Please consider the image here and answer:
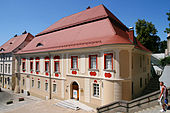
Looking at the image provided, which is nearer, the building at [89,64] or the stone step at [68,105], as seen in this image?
the building at [89,64]

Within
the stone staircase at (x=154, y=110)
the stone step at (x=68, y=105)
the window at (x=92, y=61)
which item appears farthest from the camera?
the window at (x=92, y=61)

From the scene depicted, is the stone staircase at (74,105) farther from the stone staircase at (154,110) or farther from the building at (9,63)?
the building at (9,63)

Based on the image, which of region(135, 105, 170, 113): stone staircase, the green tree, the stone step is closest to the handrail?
→ region(135, 105, 170, 113): stone staircase

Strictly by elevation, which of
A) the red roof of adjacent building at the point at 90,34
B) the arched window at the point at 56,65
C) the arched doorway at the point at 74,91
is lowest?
the arched doorway at the point at 74,91

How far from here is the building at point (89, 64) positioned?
1194 centimetres

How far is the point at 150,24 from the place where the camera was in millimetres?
31047

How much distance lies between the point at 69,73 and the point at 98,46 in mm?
5907

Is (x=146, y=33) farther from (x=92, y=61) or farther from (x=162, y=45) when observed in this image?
(x=92, y=61)

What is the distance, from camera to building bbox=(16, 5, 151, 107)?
1194 centimetres

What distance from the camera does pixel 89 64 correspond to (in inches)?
553

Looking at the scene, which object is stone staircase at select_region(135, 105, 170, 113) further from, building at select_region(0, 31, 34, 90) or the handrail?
building at select_region(0, 31, 34, 90)

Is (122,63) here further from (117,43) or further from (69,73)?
(69,73)

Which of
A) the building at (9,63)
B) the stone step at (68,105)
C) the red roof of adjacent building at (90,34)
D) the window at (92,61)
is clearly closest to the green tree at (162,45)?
the red roof of adjacent building at (90,34)

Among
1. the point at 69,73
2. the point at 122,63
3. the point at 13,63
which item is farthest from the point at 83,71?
the point at 13,63
